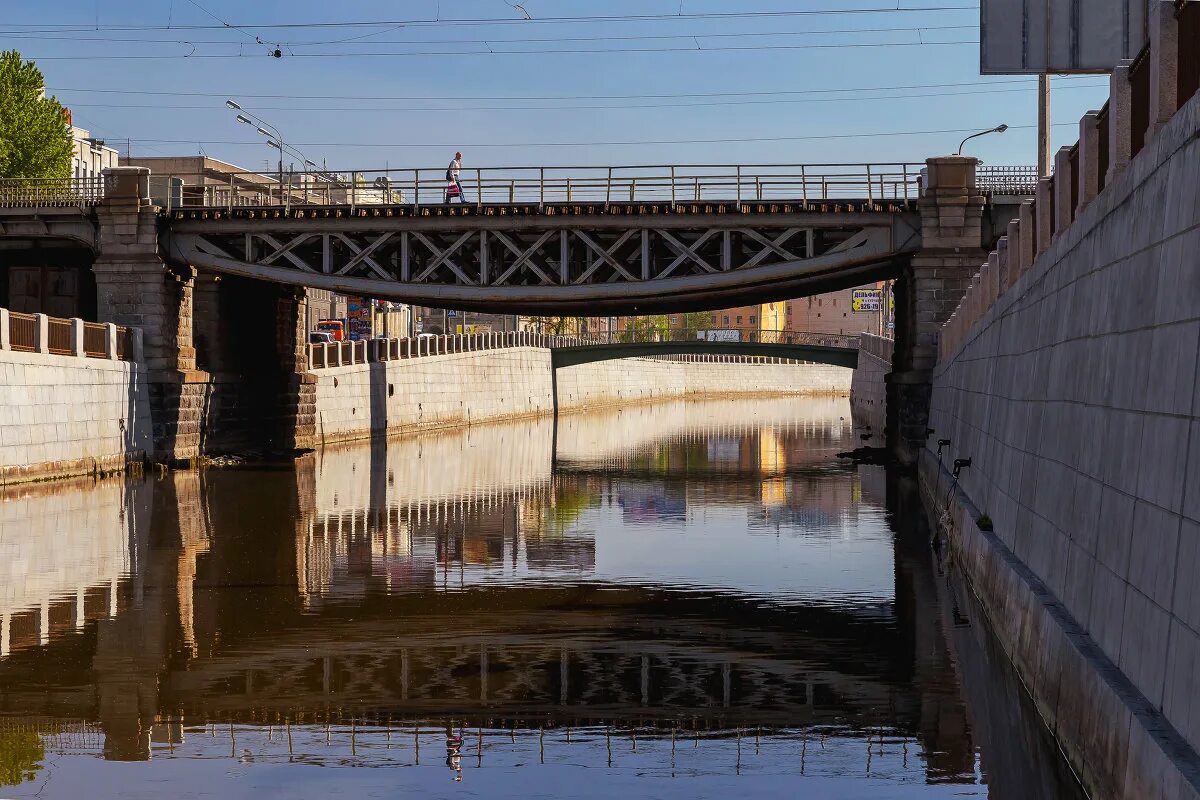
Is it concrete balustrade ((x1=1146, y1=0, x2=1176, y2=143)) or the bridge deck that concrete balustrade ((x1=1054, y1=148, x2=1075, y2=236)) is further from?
the bridge deck

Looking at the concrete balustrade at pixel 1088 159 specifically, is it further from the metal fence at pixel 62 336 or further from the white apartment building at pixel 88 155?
the white apartment building at pixel 88 155

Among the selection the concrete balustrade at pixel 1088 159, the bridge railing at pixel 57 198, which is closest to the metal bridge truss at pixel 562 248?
the bridge railing at pixel 57 198

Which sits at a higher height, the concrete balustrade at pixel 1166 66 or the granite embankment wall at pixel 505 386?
the concrete balustrade at pixel 1166 66

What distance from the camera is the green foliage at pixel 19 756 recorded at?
11.0 m

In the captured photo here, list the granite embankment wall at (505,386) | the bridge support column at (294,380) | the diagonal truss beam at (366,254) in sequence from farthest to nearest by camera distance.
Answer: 1. the granite embankment wall at (505,386)
2. the bridge support column at (294,380)
3. the diagonal truss beam at (366,254)

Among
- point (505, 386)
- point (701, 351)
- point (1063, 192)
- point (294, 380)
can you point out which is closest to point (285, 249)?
point (294, 380)

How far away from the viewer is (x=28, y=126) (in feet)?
255

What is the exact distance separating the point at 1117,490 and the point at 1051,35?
→ 20.8m

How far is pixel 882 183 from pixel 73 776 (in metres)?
40.8

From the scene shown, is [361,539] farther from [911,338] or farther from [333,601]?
[911,338]

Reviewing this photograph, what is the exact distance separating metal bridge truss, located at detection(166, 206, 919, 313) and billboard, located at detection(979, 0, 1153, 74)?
18.5m

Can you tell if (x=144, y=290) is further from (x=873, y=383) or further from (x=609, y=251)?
(x=873, y=383)

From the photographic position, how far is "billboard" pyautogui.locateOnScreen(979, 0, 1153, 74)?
29.8 m

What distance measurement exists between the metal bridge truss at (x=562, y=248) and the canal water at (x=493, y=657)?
49.0ft
